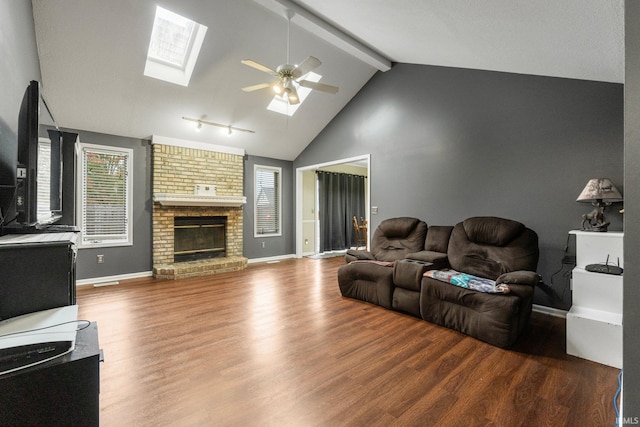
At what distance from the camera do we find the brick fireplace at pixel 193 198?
16.6 ft

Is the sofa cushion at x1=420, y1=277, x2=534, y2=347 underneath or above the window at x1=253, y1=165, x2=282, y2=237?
underneath

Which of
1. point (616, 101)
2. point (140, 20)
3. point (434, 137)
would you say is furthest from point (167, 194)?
point (616, 101)

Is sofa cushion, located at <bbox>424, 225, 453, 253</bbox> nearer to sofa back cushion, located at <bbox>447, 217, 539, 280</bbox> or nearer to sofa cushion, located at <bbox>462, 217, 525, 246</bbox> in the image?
sofa back cushion, located at <bbox>447, 217, 539, 280</bbox>

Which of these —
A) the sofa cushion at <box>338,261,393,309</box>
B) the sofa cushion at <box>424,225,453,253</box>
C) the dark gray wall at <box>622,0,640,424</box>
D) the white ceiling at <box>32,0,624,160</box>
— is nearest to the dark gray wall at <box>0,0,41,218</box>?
the white ceiling at <box>32,0,624,160</box>

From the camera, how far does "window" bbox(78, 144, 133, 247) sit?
14.9 ft

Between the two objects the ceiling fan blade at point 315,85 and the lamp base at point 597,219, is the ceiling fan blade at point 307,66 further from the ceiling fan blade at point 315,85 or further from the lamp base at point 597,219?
the lamp base at point 597,219

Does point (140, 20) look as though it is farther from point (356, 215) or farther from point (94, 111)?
point (356, 215)

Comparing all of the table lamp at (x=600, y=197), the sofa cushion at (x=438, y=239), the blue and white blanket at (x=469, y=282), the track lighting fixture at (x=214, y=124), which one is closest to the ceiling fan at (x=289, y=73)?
the track lighting fixture at (x=214, y=124)

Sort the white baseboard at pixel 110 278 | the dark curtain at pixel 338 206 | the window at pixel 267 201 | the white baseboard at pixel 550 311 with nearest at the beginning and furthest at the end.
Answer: the white baseboard at pixel 550 311, the white baseboard at pixel 110 278, the window at pixel 267 201, the dark curtain at pixel 338 206

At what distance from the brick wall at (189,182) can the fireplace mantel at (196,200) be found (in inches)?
6.9

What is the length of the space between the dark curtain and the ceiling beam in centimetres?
350

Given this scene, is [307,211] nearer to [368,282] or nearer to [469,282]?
[368,282]

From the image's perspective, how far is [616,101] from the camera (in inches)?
109

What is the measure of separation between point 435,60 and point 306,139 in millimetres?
3207
